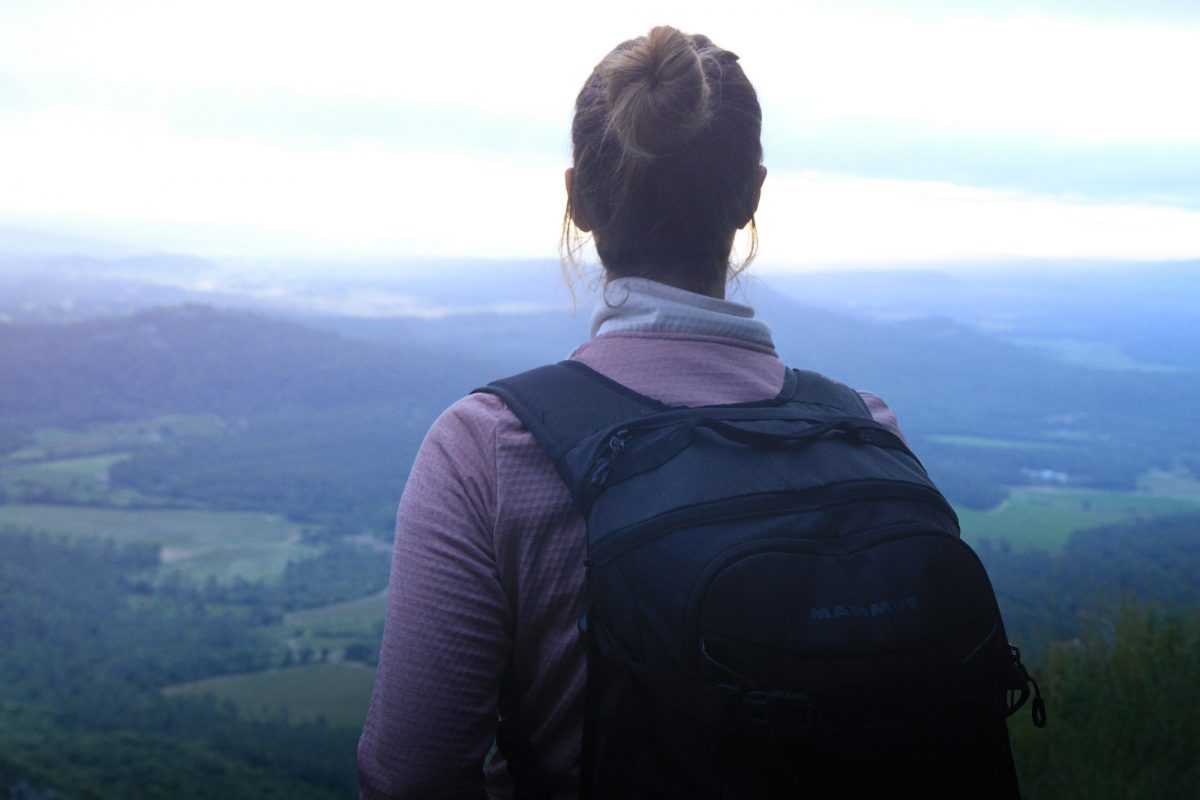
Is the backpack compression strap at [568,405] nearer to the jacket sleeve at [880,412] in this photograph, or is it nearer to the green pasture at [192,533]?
the jacket sleeve at [880,412]

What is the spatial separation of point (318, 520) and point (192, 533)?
2.59 m

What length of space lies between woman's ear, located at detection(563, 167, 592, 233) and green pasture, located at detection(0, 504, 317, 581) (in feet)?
46.5

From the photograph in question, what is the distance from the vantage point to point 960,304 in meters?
31.9

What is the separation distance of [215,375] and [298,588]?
8.87 meters

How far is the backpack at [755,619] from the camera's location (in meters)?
1.10

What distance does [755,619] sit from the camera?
1109mm

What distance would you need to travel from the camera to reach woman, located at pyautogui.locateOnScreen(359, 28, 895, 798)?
3.84 feet

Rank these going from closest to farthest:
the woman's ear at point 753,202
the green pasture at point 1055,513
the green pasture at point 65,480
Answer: the woman's ear at point 753,202 → the green pasture at point 1055,513 → the green pasture at point 65,480

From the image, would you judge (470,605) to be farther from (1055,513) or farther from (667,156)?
(1055,513)

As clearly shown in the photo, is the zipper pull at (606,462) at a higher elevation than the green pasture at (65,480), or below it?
higher

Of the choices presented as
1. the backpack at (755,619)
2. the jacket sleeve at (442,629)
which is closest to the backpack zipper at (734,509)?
the backpack at (755,619)

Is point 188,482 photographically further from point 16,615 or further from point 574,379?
point 574,379

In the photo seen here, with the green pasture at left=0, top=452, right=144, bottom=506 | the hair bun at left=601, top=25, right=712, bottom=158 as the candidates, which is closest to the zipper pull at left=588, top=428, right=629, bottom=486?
the hair bun at left=601, top=25, right=712, bottom=158

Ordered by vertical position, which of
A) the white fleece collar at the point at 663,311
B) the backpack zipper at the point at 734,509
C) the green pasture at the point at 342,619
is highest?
the white fleece collar at the point at 663,311
